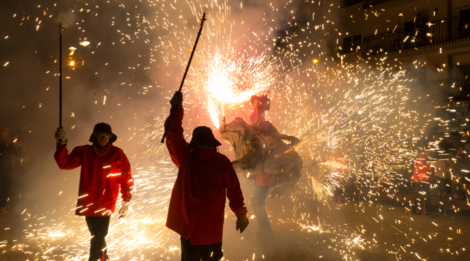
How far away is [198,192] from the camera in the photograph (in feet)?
9.04

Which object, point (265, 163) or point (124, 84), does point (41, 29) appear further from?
point (265, 163)

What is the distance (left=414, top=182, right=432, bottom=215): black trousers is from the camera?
23.4ft

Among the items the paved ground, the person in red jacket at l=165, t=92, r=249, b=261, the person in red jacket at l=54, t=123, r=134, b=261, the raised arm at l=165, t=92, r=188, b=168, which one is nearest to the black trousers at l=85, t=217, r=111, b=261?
the person in red jacket at l=54, t=123, r=134, b=261

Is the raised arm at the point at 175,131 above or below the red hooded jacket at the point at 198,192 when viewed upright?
above

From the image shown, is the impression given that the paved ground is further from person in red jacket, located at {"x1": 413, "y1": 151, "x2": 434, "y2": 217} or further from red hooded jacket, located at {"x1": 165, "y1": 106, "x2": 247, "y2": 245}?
red hooded jacket, located at {"x1": 165, "y1": 106, "x2": 247, "y2": 245}

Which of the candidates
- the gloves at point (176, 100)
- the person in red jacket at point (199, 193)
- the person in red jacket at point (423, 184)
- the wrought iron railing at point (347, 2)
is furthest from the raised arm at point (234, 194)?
the wrought iron railing at point (347, 2)

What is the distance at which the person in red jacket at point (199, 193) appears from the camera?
270 cm

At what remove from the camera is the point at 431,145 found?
10.6m

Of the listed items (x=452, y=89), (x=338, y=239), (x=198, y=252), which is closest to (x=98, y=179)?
(x=198, y=252)

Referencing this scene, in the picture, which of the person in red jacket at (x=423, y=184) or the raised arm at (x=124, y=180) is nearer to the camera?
the raised arm at (x=124, y=180)

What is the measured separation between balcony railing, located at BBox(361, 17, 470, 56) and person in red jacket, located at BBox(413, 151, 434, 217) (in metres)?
9.56

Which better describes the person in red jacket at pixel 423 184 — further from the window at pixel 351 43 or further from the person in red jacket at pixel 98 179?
the window at pixel 351 43

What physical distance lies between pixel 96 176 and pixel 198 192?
1.32m

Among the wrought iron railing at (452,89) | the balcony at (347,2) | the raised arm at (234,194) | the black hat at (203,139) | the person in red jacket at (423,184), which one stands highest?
the balcony at (347,2)
